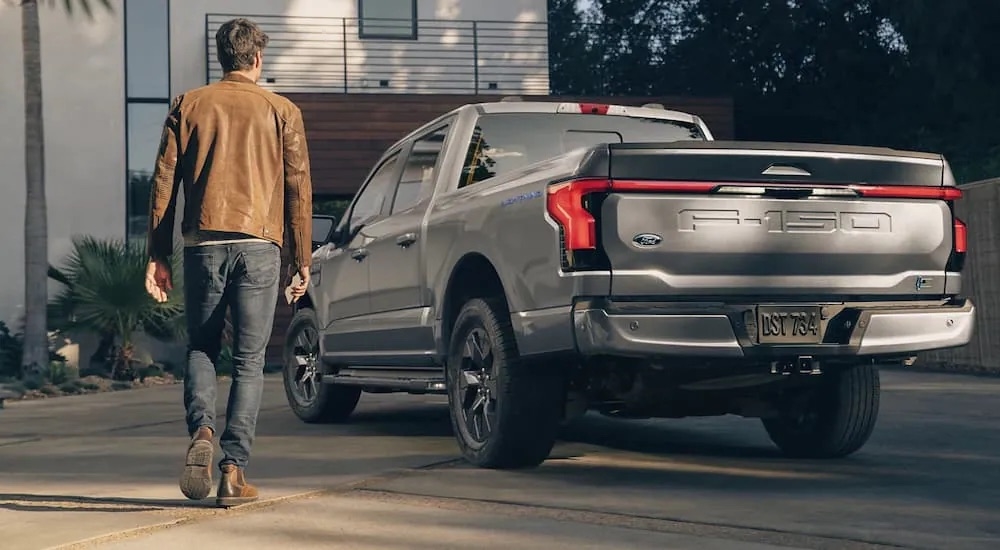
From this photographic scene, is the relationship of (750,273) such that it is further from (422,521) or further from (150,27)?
(150,27)

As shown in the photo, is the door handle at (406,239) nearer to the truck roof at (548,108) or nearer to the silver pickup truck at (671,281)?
the silver pickup truck at (671,281)

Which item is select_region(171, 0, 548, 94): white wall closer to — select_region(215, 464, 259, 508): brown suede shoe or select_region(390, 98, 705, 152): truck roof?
select_region(390, 98, 705, 152): truck roof

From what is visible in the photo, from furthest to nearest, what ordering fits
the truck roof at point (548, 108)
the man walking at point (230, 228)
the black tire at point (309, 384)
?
the black tire at point (309, 384)
the truck roof at point (548, 108)
the man walking at point (230, 228)

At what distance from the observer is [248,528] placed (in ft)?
18.1

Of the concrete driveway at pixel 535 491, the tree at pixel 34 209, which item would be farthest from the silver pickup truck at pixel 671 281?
the tree at pixel 34 209

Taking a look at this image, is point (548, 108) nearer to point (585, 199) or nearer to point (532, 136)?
point (532, 136)

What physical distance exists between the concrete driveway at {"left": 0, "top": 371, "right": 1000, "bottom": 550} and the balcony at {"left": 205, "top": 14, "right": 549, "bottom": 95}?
13045 millimetres

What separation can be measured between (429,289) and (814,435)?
2178mm

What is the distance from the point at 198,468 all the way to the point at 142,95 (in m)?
16.7

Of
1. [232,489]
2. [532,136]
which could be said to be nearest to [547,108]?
[532,136]

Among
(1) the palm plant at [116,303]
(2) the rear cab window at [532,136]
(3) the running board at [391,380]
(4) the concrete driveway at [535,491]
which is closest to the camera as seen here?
(4) the concrete driveway at [535,491]

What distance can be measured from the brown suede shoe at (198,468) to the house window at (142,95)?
52.7ft

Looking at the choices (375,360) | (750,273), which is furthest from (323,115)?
(750,273)

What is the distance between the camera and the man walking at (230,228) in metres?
6.02
